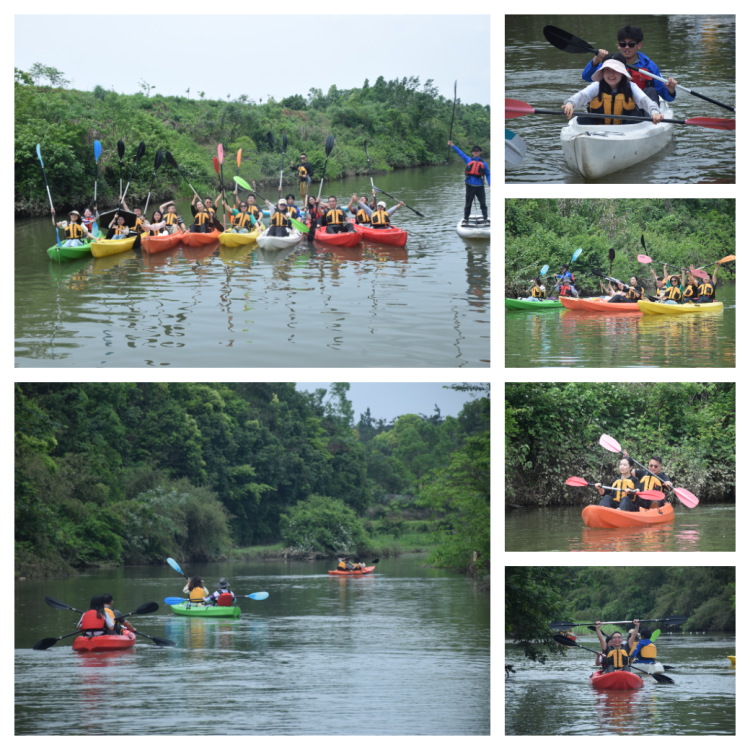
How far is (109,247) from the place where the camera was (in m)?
13.0

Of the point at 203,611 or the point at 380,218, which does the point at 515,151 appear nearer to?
the point at 380,218

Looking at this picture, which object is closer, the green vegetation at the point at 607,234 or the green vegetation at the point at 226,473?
the green vegetation at the point at 607,234

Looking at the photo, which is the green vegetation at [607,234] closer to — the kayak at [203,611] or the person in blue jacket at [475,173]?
the person in blue jacket at [475,173]

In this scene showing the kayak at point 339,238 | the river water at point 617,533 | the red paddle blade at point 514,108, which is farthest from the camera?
the kayak at point 339,238

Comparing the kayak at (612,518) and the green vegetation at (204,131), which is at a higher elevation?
the green vegetation at (204,131)

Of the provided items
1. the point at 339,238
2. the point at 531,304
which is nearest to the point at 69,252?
the point at 339,238

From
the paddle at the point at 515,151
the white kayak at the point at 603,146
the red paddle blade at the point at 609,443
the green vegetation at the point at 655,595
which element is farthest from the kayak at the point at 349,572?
the white kayak at the point at 603,146

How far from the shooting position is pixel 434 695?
6.39 metres

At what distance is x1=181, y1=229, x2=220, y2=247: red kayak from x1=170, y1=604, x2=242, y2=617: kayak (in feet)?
21.1

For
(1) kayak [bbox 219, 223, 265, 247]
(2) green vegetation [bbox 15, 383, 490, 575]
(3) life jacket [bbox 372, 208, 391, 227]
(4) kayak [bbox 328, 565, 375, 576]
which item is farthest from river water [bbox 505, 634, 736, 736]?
(1) kayak [bbox 219, 223, 265, 247]

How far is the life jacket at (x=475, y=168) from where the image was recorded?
11969 mm

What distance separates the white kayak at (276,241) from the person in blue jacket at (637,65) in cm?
712

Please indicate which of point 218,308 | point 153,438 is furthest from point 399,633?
point 153,438

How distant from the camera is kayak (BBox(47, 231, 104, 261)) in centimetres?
1252
